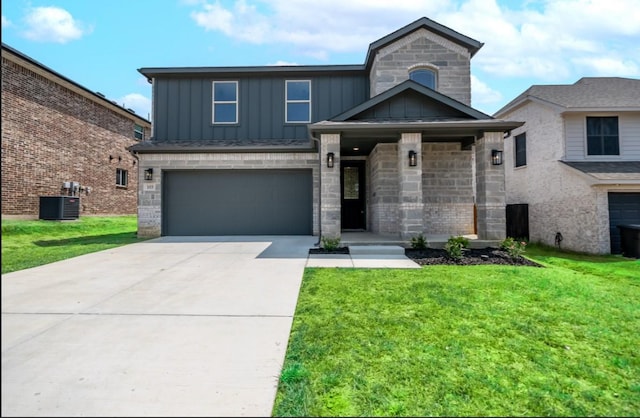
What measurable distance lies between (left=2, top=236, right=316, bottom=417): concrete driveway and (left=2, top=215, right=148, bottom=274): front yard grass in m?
1.59

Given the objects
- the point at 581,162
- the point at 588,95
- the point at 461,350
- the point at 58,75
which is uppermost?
the point at 58,75

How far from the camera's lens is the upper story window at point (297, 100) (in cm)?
1391

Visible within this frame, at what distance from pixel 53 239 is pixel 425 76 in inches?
589

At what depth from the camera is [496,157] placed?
962 cm

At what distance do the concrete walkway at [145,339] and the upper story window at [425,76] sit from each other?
9.63 metres

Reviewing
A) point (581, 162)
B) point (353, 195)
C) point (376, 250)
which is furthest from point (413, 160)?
point (581, 162)

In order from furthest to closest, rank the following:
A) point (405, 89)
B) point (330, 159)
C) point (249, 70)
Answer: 1. point (249, 70)
2. point (405, 89)
3. point (330, 159)

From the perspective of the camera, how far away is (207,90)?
14.0 meters

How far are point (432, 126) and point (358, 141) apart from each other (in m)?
2.56

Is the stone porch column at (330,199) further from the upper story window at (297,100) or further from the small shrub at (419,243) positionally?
the upper story window at (297,100)

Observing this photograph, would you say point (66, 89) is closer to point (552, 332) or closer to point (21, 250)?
point (21, 250)

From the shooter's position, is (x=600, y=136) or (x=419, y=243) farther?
(x=600, y=136)

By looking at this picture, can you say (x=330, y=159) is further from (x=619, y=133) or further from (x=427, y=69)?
(x=619, y=133)

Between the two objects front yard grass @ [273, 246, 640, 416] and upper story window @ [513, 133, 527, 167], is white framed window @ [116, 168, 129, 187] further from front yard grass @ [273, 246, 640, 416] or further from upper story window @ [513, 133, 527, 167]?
upper story window @ [513, 133, 527, 167]
